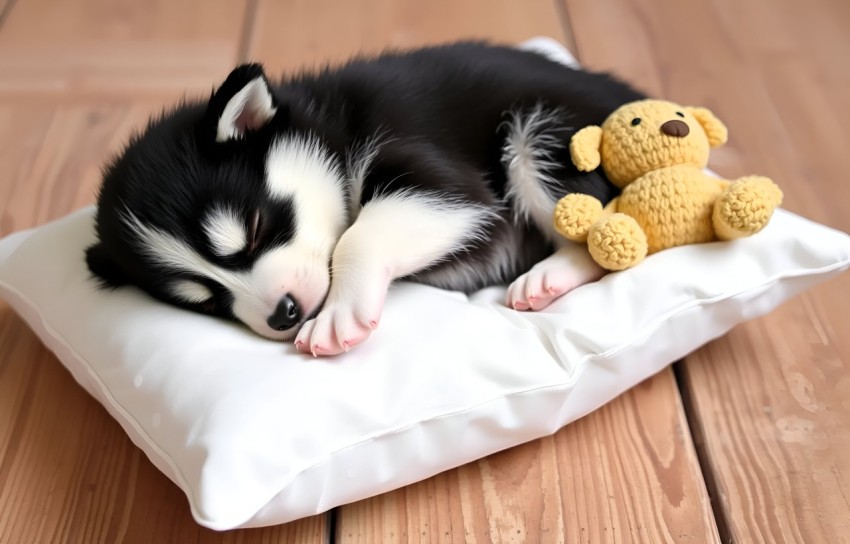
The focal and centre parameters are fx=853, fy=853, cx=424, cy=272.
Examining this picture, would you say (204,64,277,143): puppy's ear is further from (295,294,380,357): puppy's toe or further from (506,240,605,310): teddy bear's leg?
(506,240,605,310): teddy bear's leg

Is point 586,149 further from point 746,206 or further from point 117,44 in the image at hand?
point 117,44

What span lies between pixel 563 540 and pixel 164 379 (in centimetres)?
68

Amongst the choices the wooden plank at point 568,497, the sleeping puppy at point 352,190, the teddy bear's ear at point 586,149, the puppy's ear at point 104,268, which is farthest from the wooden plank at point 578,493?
the puppy's ear at point 104,268

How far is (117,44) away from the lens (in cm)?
270

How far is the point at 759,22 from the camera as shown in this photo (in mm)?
2680

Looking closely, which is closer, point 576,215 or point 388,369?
point 388,369

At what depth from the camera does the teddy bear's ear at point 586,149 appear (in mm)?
1637

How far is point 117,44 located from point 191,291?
1.53 m

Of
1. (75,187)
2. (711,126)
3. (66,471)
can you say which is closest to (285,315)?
(66,471)

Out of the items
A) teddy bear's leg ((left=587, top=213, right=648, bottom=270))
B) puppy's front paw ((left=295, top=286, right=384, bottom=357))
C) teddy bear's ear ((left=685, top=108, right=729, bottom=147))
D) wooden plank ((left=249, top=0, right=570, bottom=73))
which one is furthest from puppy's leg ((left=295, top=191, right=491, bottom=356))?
wooden plank ((left=249, top=0, right=570, bottom=73))

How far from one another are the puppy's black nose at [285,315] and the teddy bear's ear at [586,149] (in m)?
0.61

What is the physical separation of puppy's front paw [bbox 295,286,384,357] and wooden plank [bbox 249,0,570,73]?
130 centimetres

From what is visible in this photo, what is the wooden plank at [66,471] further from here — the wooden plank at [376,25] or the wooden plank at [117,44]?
the wooden plank at [376,25]

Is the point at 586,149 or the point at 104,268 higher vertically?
the point at 586,149
